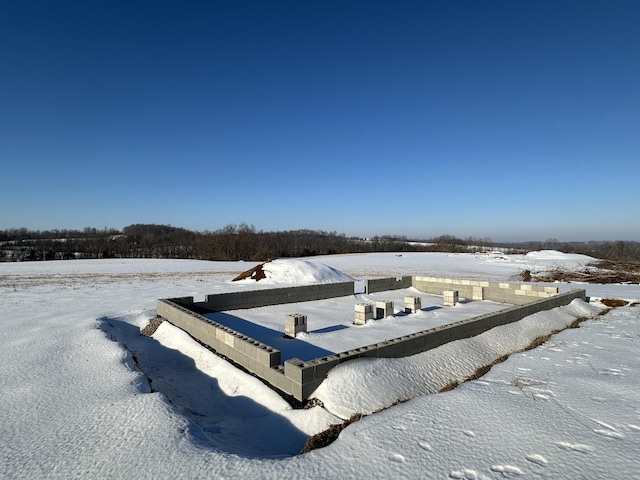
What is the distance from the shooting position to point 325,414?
4.70m

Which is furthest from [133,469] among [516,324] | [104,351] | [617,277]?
[617,277]

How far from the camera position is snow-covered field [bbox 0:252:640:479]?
11.2 feet

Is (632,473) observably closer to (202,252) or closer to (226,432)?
(226,432)

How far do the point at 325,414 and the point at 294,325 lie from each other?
378 centimetres

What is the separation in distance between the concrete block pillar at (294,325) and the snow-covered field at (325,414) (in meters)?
2.11

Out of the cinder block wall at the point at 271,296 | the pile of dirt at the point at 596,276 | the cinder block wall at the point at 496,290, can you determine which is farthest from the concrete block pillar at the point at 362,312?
the pile of dirt at the point at 596,276

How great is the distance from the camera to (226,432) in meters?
4.62

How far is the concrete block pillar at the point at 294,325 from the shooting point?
331 inches

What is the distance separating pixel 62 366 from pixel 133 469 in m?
4.12

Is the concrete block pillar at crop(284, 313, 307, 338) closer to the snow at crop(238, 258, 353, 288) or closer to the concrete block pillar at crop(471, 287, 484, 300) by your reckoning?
the concrete block pillar at crop(471, 287, 484, 300)

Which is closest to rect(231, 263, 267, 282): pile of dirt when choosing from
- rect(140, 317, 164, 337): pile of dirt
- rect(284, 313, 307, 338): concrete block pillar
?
rect(140, 317, 164, 337): pile of dirt

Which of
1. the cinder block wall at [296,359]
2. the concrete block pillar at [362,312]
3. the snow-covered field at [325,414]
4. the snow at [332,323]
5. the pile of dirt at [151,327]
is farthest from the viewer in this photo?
the concrete block pillar at [362,312]

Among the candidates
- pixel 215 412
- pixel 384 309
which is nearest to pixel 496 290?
pixel 384 309

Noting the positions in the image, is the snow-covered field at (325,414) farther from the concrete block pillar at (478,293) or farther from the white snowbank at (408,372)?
the concrete block pillar at (478,293)
